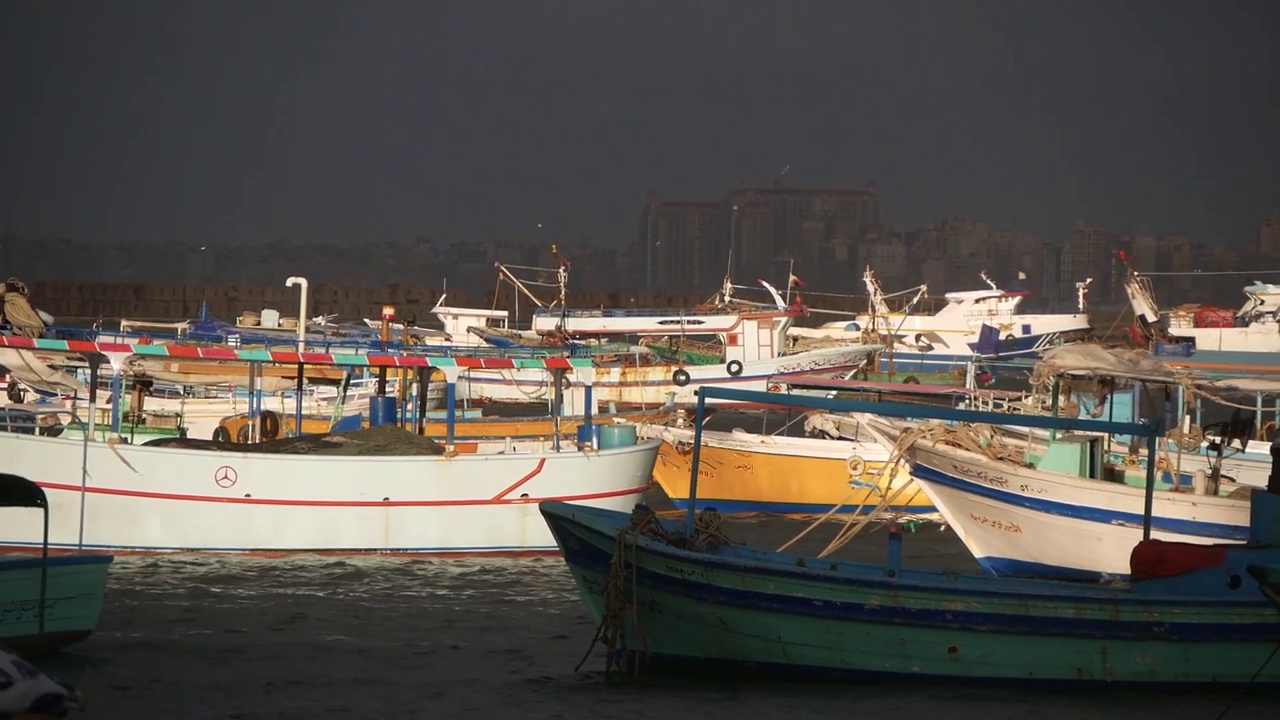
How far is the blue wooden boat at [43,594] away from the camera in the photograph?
37.4 ft

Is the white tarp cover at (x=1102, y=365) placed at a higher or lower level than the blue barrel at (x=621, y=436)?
higher

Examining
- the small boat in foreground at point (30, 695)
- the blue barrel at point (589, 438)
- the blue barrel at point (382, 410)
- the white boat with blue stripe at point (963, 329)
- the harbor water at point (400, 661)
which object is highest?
the white boat with blue stripe at point (963, 329)

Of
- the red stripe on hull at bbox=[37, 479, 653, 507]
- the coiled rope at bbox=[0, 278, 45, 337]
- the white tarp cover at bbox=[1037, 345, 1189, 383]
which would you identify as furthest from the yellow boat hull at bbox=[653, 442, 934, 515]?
the coiled rope at bbox=[0, 278, 45, 337]

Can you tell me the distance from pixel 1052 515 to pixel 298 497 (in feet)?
28.3

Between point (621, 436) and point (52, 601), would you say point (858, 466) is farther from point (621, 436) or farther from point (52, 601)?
point (52, 601)

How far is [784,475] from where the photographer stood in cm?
2141

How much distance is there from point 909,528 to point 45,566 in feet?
41.5

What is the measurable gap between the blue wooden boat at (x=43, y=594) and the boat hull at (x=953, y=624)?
15.2ft

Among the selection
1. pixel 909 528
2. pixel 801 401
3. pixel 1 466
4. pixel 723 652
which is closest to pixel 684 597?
pixel 723 652

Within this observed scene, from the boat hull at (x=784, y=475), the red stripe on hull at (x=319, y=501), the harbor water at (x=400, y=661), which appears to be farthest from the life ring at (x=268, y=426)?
the boat hull at (x=784, y=475)

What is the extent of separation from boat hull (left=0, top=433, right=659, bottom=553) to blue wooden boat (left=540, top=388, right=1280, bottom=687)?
19.7ft

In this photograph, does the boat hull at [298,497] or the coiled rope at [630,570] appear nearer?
the coiled rope at [630,570]

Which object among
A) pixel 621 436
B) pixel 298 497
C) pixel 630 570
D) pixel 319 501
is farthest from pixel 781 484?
pixel 630 570

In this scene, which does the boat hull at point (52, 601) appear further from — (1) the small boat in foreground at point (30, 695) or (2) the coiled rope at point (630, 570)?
→ (1) the small boat in foreground at point (30, 695)
